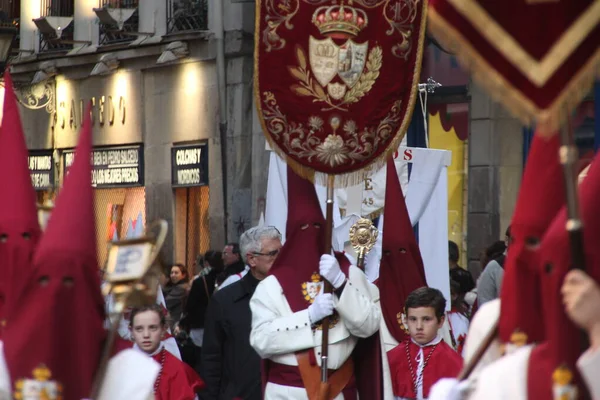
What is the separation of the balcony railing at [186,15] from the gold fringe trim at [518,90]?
19533 millimetres

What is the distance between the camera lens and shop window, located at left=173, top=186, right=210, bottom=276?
78.9 ft

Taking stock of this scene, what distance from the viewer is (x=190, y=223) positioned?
2464 cm

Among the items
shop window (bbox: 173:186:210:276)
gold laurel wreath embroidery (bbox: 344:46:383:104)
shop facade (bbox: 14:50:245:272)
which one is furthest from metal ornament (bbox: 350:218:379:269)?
shop window (bbox: 173:186:210:276)

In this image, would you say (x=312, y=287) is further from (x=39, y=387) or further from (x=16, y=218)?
(x=39, y=387)

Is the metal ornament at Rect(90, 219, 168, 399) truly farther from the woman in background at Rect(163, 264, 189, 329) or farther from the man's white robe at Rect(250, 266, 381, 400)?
the woman in background at Rect(163, 264, 189, 329)

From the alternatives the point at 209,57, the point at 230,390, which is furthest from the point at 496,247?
the point at 209,57

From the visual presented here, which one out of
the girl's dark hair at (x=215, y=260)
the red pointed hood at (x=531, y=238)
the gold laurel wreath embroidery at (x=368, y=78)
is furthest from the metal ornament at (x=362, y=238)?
the red pointed hood at (x=531, y=238)

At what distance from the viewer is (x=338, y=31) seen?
8469 millimetres

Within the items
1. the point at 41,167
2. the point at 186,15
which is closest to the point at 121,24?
the point at 186,15

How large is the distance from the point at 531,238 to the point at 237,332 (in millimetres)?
4610

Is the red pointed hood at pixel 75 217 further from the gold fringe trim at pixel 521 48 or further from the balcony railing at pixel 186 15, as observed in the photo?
the balcony railing at pixel 186 15

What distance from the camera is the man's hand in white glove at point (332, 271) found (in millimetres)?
8148

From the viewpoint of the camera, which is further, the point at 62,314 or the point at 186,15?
the point at 186,15

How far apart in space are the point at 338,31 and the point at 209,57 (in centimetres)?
1521
